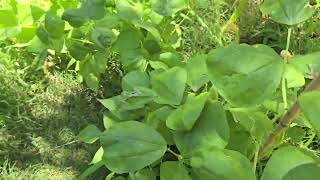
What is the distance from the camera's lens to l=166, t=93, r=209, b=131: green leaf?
138cm

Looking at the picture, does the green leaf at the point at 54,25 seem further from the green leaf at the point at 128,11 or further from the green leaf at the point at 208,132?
the green leaf at the point at 208,132

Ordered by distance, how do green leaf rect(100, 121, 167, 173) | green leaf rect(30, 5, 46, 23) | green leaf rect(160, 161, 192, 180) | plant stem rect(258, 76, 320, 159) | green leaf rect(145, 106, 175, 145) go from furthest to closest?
green leaf rect(30, 5, 46, 23) < green leaf rect(145, 106, 175, 145) < green leaf rect(160, 161, 192, 180) < green leaf rect(100, 121, 167, 173) < plant stem rect(258, 76, 320, 159)

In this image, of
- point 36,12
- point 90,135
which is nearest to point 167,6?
point 90,135

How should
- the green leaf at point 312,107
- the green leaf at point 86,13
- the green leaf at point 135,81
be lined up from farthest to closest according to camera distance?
1. the green leaf at point 86,13
2. the green leaf at point 135,81
3. the green leaf at point 312,107

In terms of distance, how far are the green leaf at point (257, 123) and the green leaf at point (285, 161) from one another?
0.94ft

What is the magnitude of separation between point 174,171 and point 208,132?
0.19 meters

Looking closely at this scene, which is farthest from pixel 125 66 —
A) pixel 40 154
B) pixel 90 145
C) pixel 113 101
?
pixel 40 154

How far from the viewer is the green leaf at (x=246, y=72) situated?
97 cm

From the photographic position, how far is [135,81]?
5.78 ft

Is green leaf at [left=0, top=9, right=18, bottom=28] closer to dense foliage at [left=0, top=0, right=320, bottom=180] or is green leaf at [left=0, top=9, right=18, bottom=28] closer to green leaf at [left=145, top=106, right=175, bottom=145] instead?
dense foliage at [left=0, top=0, right=320, bottom=180]

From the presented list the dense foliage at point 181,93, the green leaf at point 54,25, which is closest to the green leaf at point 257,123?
the dense foliage at point 181,93

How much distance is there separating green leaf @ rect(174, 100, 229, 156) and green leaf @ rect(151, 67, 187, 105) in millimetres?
140

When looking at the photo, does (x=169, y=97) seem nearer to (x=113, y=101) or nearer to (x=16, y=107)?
(x=113, y=101)

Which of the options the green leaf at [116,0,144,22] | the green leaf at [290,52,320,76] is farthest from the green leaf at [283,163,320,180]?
the green leaf at [116,0,144,22]
